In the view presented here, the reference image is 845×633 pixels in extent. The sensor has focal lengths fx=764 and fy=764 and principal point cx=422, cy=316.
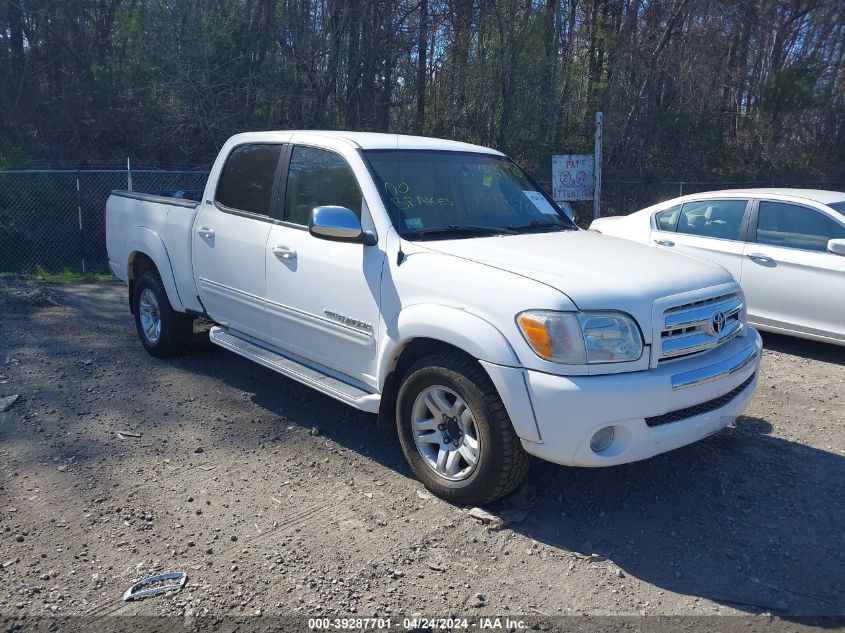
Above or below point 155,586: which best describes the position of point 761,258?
above

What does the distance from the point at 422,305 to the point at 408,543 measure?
125 cm

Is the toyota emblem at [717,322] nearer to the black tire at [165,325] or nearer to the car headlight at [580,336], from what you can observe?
the car headlight at [580,336]

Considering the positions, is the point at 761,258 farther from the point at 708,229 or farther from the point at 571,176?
the point at 571,176

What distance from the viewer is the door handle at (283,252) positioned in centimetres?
507

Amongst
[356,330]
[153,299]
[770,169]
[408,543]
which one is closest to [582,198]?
[153,299]

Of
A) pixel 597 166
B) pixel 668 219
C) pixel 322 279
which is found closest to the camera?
pixel 322 279

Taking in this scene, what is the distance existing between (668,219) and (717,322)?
4739 millimetres

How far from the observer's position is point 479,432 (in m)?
3.95

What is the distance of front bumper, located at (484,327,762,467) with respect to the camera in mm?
3625

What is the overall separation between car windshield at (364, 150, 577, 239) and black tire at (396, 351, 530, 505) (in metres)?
0.87

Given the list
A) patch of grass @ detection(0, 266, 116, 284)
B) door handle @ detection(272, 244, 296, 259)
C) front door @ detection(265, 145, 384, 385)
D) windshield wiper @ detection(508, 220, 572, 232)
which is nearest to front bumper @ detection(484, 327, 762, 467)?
front door @ detection(265, 145, 384, 385)

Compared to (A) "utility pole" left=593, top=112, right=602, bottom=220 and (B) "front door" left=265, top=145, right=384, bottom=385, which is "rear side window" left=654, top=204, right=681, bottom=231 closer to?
(A) "utility pole" left=593, top=112, right=602, bottom=220

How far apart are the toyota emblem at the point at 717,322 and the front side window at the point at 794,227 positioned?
12.5ft

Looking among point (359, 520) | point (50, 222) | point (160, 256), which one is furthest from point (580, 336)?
point (50, 222)
